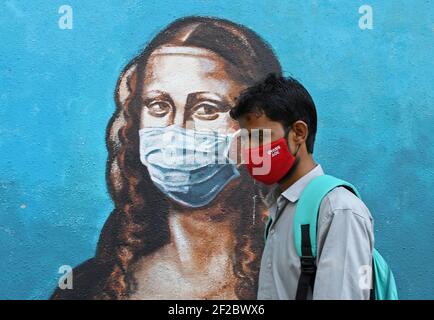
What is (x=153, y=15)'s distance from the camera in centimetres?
388

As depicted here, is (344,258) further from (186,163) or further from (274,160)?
(186,163)

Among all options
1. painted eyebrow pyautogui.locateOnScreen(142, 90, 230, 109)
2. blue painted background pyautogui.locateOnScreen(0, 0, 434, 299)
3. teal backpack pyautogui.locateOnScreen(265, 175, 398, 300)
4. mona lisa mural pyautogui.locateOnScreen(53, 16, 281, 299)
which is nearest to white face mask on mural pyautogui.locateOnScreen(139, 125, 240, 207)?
mona lisa mural pyautogui.locateOnScreen(53, 16, 281, 299)

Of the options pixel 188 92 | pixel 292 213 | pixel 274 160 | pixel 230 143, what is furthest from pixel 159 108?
pixel 292 213

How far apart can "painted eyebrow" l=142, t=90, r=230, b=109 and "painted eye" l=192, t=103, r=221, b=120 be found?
0.03 metres

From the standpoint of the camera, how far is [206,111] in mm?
3863

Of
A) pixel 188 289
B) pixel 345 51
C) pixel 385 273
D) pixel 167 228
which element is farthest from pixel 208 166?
pixel 385 273

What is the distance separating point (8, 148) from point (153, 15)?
1.15m

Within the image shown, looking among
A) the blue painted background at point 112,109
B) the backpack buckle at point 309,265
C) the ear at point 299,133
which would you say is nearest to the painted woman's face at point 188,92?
the blue painted background at point 112,109

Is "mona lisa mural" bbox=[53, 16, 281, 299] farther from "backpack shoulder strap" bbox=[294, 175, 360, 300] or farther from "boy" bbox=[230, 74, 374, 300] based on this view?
"backpack shoulder strap" bbox=[294, 175, 360, 300]

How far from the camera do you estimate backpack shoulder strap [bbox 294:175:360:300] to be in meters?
2.04

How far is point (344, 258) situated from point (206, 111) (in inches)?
80.6

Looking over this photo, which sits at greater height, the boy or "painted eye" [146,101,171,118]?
"painted eye" [146,101,171,118]

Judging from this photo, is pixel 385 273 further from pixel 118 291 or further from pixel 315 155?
pixel 118 291

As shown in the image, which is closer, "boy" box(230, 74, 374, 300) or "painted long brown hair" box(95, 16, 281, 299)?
"boy" box(230, 74, 374, 300)
